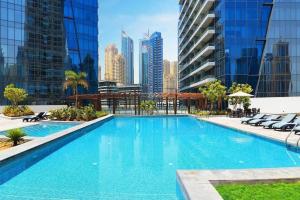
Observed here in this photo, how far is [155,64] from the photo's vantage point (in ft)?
640

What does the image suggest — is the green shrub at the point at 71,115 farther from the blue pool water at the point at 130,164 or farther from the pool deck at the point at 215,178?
the pool deck at the point at 215,178

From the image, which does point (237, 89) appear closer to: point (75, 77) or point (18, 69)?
point (75, 77)

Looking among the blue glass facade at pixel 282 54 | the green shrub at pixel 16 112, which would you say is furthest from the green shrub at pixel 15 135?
the blue glass facade at pixel 282 54

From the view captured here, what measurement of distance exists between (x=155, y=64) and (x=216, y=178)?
18786 centimetres

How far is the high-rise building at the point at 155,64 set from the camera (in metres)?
194

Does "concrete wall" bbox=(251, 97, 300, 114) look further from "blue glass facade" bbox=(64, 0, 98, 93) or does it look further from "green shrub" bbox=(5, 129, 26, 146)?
"blue glass facade" bbox=(64, 0, 98, 93)

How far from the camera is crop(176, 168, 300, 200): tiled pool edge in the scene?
7.29m

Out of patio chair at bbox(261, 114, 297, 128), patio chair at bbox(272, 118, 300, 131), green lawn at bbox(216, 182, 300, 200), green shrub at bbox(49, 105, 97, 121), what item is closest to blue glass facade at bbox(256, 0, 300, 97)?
green shrub at bbox(49, 105, 97, 121)

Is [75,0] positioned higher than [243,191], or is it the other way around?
[75,0]

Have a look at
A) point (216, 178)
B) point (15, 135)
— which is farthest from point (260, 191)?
point (15, 135)

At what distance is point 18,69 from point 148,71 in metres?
149

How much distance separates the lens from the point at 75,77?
42562 mm

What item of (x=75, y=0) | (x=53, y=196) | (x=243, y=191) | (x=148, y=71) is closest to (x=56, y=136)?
(x=53, y=196)

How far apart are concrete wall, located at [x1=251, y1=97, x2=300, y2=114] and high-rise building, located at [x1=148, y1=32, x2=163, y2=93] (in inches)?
5906
